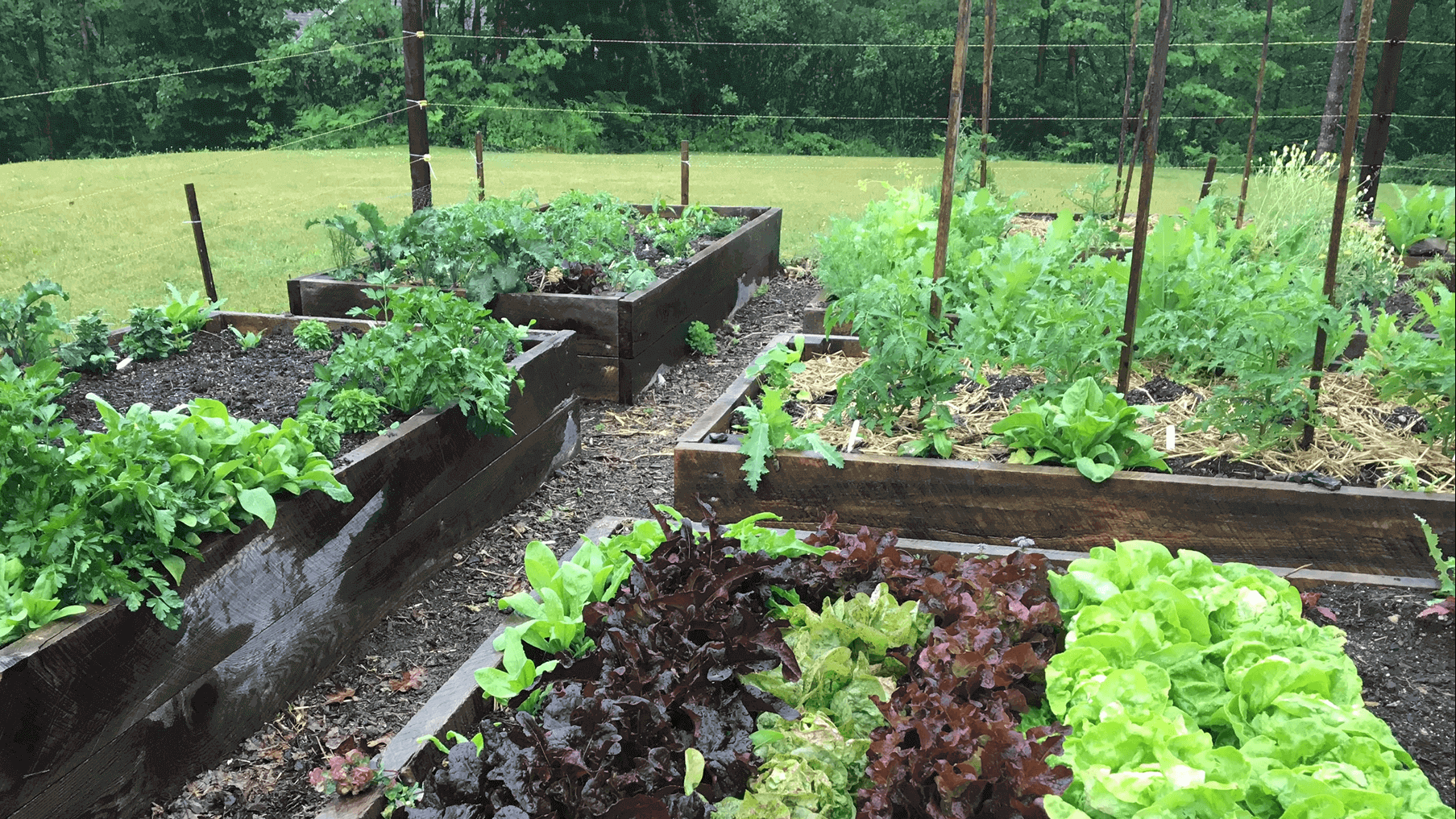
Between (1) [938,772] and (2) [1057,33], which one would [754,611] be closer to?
(1) [938,772]

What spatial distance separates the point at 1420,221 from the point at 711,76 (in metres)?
13.9

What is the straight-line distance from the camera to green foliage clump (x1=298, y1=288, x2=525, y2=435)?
3.32 m

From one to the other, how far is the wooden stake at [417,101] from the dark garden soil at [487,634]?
253 centimetres

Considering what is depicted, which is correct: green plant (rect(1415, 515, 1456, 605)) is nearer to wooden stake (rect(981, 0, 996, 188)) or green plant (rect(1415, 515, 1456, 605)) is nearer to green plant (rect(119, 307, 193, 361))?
wooden stake (rect(981, 0, 996, 188))

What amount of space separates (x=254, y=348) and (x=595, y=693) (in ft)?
10.5

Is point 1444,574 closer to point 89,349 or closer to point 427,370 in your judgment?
point 427,370

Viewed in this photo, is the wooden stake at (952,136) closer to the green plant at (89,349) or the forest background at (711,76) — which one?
the green plant at (89,349)

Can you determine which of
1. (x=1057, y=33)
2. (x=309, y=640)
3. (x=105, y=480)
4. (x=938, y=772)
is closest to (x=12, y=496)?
(x=105, y=480)

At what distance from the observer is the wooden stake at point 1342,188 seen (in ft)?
7.04

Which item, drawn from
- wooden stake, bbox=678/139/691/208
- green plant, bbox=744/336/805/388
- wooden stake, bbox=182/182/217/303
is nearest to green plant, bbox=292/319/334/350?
wooden stake, bbox=182/182/217/303

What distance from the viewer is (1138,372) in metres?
3.63

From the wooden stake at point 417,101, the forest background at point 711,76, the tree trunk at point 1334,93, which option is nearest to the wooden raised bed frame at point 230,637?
the wooden stake at point 417,101

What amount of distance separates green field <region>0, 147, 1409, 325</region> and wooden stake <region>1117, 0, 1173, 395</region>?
4.01m

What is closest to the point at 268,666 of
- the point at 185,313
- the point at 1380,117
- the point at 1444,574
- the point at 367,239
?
the point at 185,313
